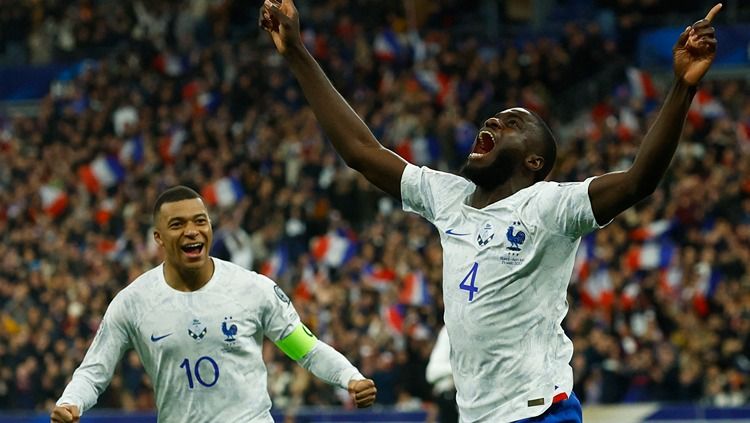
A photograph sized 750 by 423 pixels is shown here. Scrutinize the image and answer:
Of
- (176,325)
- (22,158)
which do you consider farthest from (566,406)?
(22,158)

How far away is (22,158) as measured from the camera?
80.1 ft

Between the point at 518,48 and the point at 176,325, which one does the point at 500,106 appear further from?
the point at 176,325

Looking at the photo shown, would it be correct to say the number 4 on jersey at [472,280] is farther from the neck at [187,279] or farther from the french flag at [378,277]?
the french flag at [378,277]

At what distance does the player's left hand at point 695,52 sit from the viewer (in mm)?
5016

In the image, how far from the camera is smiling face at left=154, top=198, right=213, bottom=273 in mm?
7648

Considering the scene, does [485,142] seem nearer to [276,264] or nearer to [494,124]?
[494,124]

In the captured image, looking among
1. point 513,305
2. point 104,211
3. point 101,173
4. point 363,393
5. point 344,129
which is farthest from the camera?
point 101,173

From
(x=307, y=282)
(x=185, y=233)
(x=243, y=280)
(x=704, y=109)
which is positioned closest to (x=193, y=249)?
(x=185, y=233)

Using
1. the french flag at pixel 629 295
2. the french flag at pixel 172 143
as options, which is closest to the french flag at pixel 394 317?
the french flag at pixel 629 295

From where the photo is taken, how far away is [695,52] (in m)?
5.05

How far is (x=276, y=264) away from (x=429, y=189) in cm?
1433

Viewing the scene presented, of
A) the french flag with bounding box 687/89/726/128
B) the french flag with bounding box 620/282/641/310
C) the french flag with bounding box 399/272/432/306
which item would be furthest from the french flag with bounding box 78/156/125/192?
the french flag with bounding box 620/282/641/310

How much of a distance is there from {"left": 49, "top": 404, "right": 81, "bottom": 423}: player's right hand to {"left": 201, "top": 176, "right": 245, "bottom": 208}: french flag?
1451cm

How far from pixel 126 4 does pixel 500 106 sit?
365 inches
